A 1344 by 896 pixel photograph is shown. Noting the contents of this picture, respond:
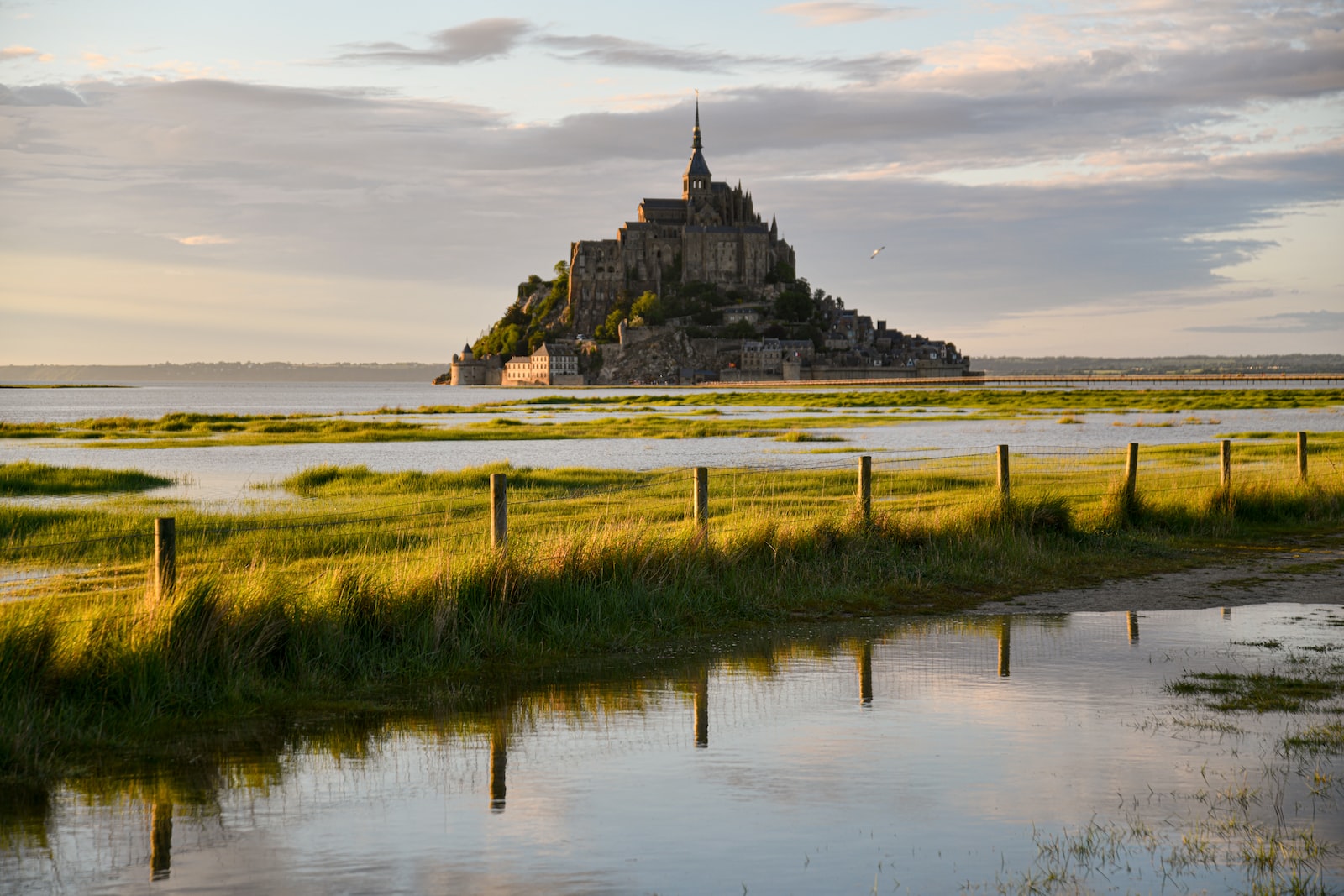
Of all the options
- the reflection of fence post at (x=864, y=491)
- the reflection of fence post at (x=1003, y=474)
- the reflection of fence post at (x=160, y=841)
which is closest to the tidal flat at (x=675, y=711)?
the reflection of fence post at (x=160, y=841)

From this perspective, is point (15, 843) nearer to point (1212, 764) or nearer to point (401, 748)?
point (401, 748)

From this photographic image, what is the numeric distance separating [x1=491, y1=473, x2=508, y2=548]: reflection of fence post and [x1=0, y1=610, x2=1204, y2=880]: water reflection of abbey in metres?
Result: 2.12

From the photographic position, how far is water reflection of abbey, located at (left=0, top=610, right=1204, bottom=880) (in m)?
6.94

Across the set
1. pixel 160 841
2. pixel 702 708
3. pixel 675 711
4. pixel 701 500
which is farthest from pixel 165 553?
pixel 701 500

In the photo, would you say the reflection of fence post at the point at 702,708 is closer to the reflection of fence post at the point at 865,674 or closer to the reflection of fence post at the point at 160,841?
the reflection of fence post at the point at 865,674

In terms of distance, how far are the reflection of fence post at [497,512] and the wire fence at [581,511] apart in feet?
0.08

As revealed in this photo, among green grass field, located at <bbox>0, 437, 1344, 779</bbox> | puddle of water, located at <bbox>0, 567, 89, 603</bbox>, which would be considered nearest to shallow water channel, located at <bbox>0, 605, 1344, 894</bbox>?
green grass field, located at <bbox>0, 437, 1344, 779</bbox>

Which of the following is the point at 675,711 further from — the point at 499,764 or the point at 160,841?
the point at 160,841

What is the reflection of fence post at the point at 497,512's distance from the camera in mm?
11988

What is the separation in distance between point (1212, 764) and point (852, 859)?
2820 millimetres

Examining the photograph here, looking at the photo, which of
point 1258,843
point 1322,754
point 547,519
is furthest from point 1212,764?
point 547,519

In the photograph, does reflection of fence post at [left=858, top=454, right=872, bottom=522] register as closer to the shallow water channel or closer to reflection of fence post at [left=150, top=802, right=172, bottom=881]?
the shallow water channel

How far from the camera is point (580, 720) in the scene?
9.03 meters

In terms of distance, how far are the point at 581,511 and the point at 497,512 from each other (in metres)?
9.93
